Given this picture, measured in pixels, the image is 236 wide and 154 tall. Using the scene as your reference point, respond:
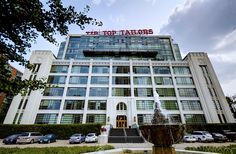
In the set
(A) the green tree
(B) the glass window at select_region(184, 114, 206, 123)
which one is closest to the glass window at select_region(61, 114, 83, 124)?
(B) the glass window at select_region(184, 114, 206, 123)

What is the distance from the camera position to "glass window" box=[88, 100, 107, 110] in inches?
1516

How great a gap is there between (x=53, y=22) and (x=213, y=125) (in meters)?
36.0

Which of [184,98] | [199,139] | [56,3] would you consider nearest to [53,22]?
[56,3]

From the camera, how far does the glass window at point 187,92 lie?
40406mm

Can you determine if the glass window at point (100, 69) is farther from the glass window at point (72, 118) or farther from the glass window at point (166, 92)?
the glass window at point (166, 92)

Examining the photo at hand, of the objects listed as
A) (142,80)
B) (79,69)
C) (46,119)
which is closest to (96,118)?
(46,119)

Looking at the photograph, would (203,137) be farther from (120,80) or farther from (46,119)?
(46,119)

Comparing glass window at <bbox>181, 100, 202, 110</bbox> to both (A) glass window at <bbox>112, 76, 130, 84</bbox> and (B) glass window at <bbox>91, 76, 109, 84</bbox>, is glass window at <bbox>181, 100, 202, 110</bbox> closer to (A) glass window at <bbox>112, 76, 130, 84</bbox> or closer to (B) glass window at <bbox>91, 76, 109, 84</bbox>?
(A) glass window at <bbox>112, 76, 130, 84</bbox>

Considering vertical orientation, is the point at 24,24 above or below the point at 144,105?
below

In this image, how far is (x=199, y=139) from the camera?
2588 centimetres

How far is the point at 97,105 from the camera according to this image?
38.8 metres

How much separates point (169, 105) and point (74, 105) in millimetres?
24018

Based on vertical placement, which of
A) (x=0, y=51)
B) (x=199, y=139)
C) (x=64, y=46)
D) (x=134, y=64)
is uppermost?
(x=64, y=46)

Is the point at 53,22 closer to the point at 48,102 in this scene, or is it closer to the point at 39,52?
the point at 48,102
